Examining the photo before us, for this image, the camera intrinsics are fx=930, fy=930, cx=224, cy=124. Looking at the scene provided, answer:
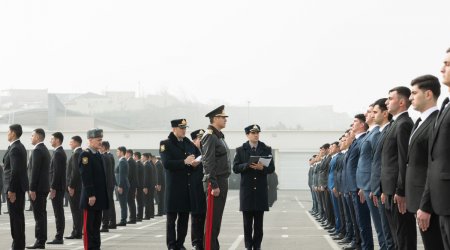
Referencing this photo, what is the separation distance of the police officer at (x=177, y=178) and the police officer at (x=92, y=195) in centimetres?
104

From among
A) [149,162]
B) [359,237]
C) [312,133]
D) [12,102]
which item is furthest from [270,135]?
[12,102]

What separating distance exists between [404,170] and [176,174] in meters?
6.01

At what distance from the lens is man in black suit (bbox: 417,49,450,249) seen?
23.5ft

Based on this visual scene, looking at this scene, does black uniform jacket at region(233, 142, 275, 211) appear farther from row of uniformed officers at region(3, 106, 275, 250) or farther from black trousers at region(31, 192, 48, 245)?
black trousers at region(31, 192, 48, 245)

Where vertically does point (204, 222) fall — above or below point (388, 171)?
below

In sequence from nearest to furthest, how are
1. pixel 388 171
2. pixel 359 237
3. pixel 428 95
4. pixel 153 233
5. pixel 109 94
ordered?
1. pixel 428 95
2. pixel 388 171
3. pixel 359 237
4. pixel 153 233
5. pixel 109 94

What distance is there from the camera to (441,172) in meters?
7.20

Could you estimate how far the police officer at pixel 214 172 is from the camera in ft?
43.8

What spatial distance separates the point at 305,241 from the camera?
18.3 m

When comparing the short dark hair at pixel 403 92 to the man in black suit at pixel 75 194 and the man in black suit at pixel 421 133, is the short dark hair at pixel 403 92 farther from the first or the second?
the man in black suit at pixel 75 194

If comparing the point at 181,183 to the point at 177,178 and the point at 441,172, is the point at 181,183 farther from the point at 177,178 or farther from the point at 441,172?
the point at 441,172

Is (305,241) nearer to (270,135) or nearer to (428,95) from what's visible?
(428,95)

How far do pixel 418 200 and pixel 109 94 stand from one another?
125 meters

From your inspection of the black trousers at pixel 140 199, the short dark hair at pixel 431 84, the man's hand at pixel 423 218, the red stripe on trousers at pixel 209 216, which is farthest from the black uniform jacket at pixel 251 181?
the black trousers at pixel 140 199
